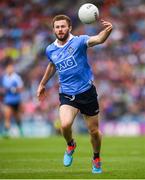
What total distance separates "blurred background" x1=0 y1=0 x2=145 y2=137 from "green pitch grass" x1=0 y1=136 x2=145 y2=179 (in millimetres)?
9809

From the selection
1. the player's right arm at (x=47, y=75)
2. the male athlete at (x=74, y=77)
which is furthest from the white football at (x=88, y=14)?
the player's right arm at (x=47, y=75)

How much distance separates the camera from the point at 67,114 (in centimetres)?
1073

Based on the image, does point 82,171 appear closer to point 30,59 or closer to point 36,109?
point 36,109

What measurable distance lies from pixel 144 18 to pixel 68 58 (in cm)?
2197

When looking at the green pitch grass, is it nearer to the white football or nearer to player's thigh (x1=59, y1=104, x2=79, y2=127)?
player's thigh (x1=59, y1=104, x2=79, y2=127)

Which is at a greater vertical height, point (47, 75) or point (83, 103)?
point (47, 75)

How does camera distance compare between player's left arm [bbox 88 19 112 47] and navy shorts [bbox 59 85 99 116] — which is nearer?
player's left arm [bbox 88 19 112 47]

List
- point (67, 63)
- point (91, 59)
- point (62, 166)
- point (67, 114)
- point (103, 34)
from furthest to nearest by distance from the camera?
point (91, 59), point (62, 166), point (67, 63), point (67, 114), point (103, 34)

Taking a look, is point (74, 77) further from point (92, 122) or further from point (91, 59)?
point (91, 59)

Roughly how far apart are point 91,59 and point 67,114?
20430 mm

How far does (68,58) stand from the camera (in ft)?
35.6

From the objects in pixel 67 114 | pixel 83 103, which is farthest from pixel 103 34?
pixel 67 114

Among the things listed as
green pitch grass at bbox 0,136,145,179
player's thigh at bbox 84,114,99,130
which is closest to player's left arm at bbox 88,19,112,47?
player's thigh at bbox 84,114,99,130

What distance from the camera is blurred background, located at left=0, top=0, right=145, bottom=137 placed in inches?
1134
